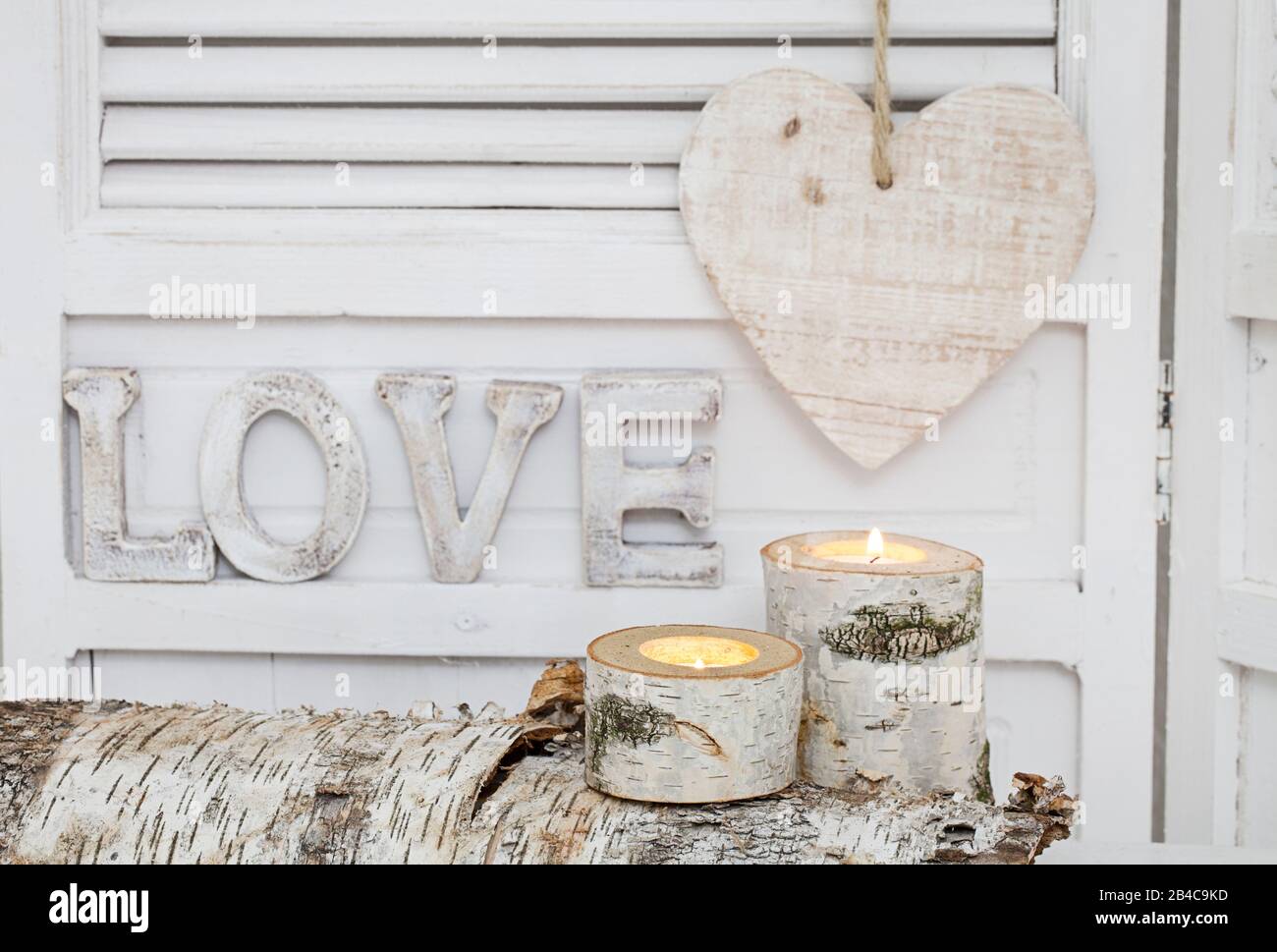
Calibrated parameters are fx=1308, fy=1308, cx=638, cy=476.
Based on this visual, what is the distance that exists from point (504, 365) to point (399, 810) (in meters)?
0.68

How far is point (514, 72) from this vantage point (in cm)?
155

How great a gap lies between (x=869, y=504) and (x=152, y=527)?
2.90 feet

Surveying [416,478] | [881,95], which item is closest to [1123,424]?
[881,95]

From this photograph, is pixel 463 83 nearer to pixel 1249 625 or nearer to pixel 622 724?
pixel 622 724

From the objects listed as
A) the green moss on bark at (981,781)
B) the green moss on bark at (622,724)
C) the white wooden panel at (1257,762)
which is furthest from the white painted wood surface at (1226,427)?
the green moss on bark at (622,724)

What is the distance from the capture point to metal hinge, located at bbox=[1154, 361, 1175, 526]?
154 cm

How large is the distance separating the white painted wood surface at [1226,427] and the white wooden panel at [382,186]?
614 millimetres

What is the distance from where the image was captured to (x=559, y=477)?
1594 mm

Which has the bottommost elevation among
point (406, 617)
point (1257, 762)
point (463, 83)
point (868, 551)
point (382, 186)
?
point (1257, 762)

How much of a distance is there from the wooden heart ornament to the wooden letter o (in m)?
0.49

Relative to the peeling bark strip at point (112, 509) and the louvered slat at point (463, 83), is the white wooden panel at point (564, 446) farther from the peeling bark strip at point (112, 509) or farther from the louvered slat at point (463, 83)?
the louvered slat at point (463, 83)

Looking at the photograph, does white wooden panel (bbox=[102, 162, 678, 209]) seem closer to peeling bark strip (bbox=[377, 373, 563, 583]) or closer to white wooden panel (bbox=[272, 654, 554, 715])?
peeling bark strip (bbox=[377, 373, 563, 583])

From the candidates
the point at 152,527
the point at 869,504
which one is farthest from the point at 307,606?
the point at 869,504

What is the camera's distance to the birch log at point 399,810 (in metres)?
0.99
